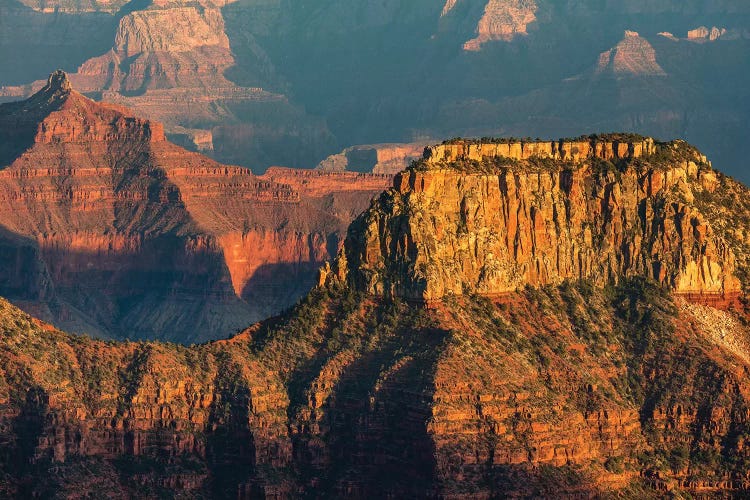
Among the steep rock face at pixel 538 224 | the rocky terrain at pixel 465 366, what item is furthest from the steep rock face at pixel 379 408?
the steep rock face at pixel 538 224

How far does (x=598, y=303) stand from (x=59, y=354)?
74.9 ft

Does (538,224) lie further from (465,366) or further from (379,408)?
(379,408)

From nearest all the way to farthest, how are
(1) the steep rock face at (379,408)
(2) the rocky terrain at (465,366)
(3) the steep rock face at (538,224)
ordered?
(1) the steep rock face at (379,408) → (2) the rocky terrain at (465,366) → (3) the steep rock face at (538,224)

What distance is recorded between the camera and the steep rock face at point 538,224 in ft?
400

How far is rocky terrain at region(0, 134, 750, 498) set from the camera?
114 metres

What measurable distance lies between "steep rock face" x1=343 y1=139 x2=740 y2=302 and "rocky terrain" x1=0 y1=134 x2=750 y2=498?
89 mm

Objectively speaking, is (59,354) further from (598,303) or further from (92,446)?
(598,303)

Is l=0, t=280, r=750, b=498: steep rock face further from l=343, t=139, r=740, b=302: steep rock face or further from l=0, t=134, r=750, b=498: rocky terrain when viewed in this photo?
l=343, t=139, r=740, b=302: steep rock face

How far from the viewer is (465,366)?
116m

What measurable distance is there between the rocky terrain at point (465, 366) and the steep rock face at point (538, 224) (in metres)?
0.09

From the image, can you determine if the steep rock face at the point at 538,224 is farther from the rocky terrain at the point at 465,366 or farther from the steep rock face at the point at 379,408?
the steep rock face at the point at 379,408

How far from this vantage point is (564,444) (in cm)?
11500

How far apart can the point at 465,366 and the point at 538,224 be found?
12.2 meters

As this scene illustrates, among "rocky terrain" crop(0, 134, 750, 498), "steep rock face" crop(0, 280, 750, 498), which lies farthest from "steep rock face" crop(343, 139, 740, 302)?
"steep rock face" crop(0, 280, 750, 498)
